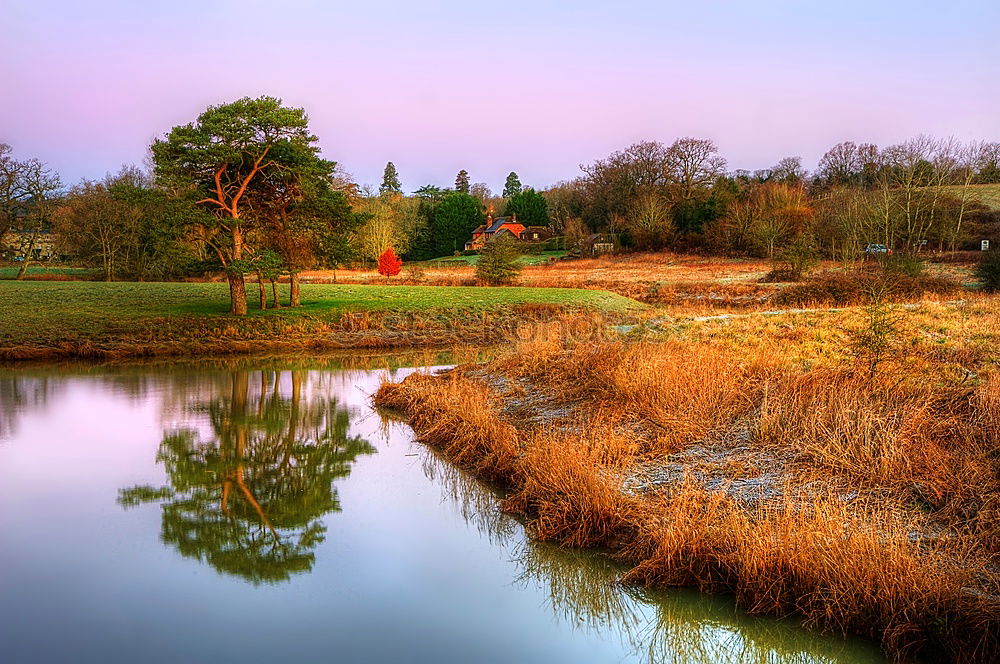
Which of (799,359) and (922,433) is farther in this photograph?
(799,359)

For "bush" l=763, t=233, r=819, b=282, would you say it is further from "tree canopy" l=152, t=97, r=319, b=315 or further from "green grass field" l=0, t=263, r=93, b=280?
"green grass field" l=0, t=263, r=93, b=280

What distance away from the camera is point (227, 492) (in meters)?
10.3

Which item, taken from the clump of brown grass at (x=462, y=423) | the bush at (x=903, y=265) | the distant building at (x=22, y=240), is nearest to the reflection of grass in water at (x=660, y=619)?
the clump of brown grass at (x=462, y=423)

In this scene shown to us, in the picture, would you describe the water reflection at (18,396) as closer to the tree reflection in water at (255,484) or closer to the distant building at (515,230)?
the tree reflection in water at (255,484)

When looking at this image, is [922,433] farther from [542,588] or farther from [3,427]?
[3,427]

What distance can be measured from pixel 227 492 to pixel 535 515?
4601 millimetres

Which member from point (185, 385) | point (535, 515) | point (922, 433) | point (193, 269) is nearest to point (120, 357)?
point (193, 269)

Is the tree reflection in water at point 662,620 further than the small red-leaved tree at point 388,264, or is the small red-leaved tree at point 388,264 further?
the small red-leaved tree at point 388,264

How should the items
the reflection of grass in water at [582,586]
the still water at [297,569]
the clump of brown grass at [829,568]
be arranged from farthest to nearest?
the reflection of grass in water at [582,586], the still water at [297,569], the clump of brown grass at [829,568]

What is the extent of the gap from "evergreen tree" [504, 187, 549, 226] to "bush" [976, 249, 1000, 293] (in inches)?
2835

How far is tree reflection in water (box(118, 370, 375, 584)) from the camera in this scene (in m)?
8.23

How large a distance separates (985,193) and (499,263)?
4521 cm

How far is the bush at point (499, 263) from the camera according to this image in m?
44.4

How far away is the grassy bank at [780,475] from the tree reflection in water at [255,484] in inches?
90.7
